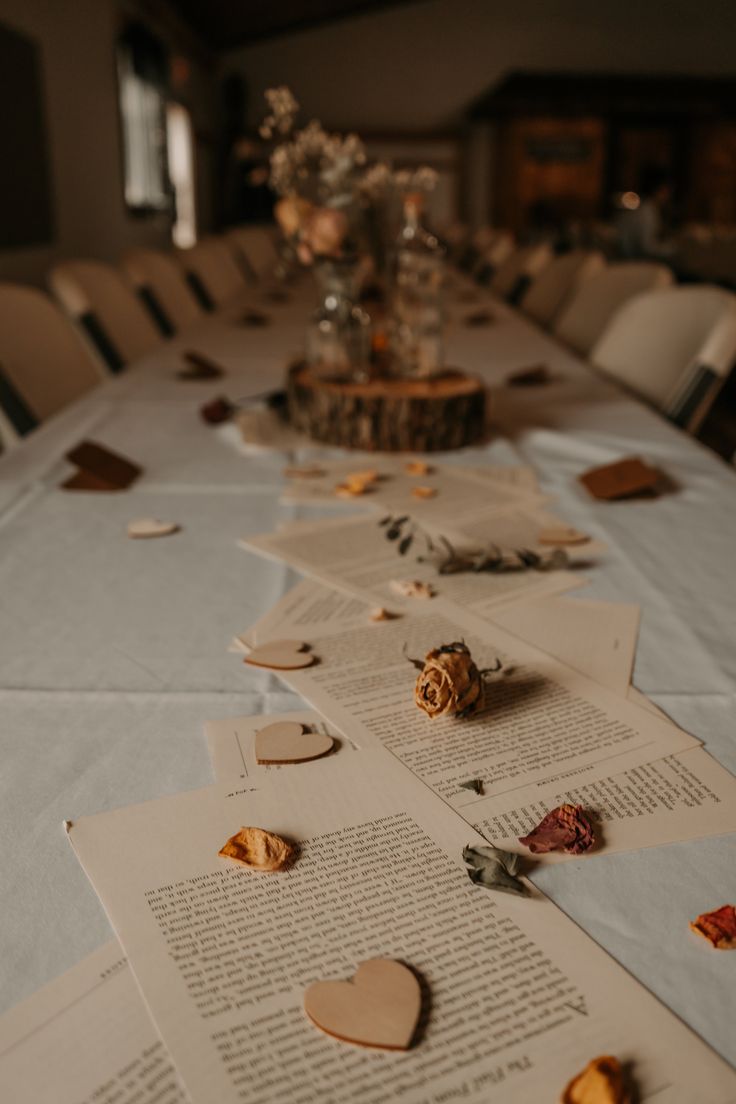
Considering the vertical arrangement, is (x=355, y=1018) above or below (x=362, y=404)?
below

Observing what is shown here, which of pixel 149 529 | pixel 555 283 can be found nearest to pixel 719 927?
pixel 149 529

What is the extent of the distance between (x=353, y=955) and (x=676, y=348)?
6.26 ft

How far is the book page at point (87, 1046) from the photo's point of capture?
1.49 feet

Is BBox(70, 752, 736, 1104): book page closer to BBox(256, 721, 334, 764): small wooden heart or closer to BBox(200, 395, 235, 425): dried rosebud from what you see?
BBox(256, 721, 334, 764): small wooden heart

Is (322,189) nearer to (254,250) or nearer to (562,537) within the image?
(562,537)

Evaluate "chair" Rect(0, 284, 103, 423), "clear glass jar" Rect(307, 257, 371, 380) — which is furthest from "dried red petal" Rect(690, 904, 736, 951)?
"chair" Rect(0, 284, 103, 423)

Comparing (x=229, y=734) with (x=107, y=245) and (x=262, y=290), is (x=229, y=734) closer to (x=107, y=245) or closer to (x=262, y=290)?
(x=262, y=290)

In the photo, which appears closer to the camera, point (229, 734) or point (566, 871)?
point (566, 871)

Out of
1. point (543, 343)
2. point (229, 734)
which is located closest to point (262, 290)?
point (543, 343)

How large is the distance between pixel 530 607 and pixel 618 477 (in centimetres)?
46

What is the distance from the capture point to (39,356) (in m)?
2.22

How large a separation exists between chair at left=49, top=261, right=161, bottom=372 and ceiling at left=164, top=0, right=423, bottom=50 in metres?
6.91

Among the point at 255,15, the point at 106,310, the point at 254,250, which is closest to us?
the point at 106,310

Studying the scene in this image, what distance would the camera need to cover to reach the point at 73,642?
928 millimetres
